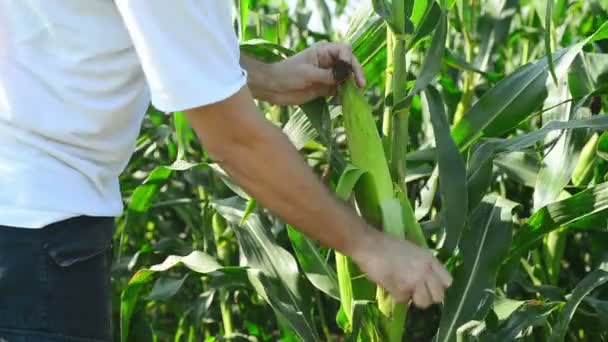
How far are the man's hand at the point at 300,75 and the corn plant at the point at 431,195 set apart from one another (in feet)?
0.12

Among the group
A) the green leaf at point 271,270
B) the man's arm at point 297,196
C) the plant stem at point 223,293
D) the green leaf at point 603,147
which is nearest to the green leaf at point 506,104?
the green leaf at point 603,147

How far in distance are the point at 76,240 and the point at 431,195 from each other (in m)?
0.91

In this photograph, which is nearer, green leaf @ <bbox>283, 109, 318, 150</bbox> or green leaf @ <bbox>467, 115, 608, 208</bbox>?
green leaf @ <bbox>467, 115, 608, 208</bbox>

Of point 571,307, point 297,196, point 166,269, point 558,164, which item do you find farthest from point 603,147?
point 297,196

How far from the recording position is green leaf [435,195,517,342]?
2033mm

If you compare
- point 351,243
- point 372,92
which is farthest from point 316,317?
point 351,243

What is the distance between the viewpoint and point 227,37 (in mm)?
1437

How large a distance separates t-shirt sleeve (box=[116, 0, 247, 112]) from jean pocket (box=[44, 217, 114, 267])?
0.29 m

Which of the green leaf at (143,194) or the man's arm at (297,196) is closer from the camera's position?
the man's arm at (297,196)

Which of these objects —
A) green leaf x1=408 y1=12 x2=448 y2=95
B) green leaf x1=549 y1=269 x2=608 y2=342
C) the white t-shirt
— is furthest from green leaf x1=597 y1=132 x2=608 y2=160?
the white t-shirt

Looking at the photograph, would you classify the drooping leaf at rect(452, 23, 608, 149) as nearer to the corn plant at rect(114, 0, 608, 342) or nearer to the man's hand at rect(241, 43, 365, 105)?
the corn plant at rect(114, 0, 608, 342)

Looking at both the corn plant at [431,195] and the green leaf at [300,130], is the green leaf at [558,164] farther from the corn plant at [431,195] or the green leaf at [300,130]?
the green leaf at [300,130]

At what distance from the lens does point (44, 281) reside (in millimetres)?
1582

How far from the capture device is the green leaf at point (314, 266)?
2.18 m
